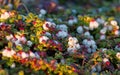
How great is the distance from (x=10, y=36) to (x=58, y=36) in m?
0.59

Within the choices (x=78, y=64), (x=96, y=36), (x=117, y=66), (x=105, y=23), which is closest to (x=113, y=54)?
(x=117, y=66)

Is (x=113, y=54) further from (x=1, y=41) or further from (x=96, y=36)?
(x=1, y=41)

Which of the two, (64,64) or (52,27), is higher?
(52,27)

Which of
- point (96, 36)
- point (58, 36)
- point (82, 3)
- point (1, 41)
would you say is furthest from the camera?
point (82, 3)

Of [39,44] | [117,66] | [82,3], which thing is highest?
[82,3]

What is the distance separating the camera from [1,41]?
362 cm

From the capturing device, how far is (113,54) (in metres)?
3.81

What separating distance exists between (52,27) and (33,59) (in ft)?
2.93

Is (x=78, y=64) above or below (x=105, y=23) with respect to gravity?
below

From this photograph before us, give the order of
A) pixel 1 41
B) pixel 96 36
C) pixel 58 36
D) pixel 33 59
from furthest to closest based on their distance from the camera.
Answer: pixel 96 36, pixel 58 36, pixel 1 41, pixel 33 59

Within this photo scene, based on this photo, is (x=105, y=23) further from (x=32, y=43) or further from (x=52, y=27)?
(x=32, y=43)

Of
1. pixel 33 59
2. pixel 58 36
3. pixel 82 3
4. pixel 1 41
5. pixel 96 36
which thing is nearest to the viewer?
pixel 33 59

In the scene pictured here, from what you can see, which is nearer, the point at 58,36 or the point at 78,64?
the point at 78,64

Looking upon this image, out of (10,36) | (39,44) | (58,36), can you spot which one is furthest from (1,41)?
(58,36)
